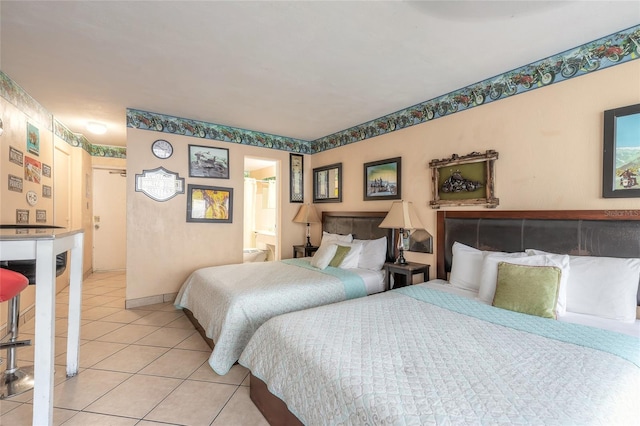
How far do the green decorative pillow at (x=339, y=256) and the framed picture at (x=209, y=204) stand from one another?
1836 millimetres

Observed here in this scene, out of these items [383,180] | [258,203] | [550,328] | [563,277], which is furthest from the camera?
[258,203]

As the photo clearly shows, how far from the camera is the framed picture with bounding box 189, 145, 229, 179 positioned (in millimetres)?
4090

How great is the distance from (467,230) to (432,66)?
1.55 meters

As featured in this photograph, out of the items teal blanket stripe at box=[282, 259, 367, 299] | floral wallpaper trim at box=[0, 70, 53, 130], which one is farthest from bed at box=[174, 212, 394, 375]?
floral wallpaper trim at box=[0, 70, 53, 130]

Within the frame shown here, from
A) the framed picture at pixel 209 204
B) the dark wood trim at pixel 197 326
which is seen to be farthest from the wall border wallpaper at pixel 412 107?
the dark wood trim at pixel 197 326

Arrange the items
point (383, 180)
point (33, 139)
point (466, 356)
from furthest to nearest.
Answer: point (383, 180) → point (33, 139) → point (466, 356)

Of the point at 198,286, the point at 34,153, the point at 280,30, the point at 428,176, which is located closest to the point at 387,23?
the point at 280,30

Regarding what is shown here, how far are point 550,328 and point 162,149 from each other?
435 cm

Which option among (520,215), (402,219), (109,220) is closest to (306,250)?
(402,219)

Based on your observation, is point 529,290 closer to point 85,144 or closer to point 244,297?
point 244,297

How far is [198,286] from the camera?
3.04 meters

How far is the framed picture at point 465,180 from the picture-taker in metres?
2.70

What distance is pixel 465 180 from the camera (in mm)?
2896

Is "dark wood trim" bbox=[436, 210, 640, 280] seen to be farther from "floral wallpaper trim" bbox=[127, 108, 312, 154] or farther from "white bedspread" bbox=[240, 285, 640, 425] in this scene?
"floral wallpaper trim" bbox=[127, 108, 312, 154]
